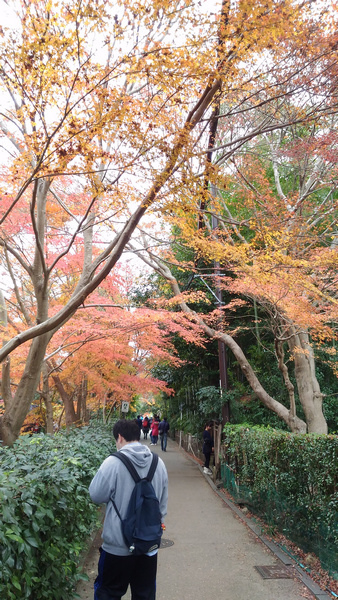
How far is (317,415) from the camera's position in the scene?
36.3 ft

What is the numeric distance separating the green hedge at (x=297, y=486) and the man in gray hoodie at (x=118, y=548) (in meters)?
2.70

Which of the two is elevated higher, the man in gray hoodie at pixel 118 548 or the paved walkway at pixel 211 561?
the man in gray hoodie at pixel 118 548

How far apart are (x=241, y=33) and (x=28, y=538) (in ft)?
17.6

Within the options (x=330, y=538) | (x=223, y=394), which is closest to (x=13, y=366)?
(x=223, y=394)

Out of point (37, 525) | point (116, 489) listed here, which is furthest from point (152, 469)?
point (37, 525)

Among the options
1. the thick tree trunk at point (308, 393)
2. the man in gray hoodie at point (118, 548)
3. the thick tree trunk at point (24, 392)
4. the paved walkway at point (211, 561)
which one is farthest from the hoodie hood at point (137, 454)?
the thick tree trunk at point (308, 393)

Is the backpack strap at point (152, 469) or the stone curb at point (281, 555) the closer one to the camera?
the backpack strap at point (152, 469)

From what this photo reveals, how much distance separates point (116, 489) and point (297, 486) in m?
3.86

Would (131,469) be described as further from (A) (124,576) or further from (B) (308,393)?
(B) (308,393)

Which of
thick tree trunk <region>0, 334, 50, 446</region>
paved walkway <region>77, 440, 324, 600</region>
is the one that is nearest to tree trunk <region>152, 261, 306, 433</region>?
paved walkway <region>77, 440, 324, 600</region>

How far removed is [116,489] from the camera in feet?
8.77

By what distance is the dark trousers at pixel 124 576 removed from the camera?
2602 mm

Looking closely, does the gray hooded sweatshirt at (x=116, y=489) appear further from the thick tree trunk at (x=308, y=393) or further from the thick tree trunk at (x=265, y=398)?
the thick tree trunk at (x=308, y=393)

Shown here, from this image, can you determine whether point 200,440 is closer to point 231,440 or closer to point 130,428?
point 231,440
